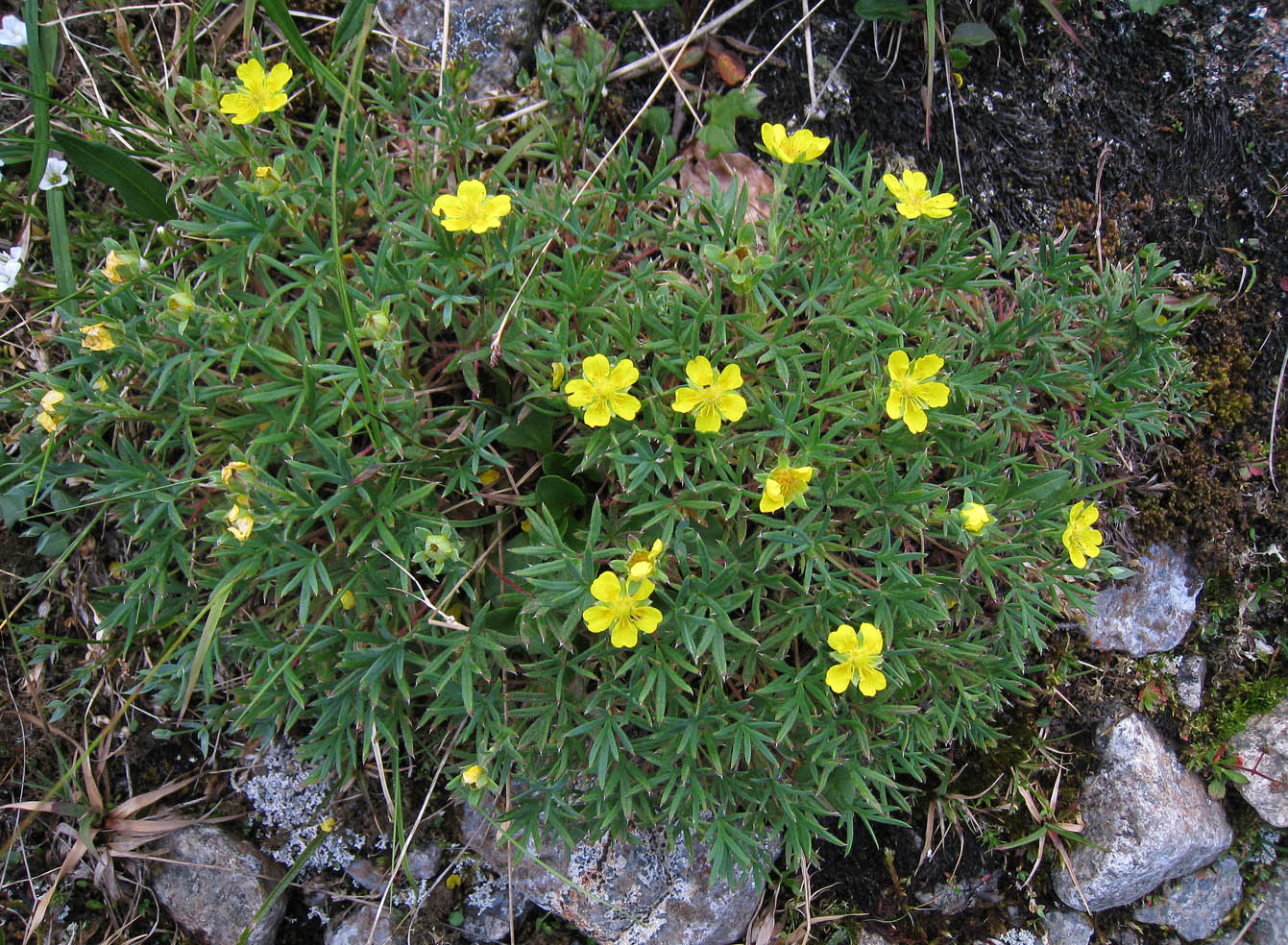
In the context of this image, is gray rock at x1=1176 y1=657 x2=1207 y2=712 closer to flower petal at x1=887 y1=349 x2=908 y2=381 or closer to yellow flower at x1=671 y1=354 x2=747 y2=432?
flower petal at x1=887 y1=349 x2=908 y2=381

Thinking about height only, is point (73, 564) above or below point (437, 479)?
below

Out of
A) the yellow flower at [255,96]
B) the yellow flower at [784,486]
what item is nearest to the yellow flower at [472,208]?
the yellow flower at [255,96]

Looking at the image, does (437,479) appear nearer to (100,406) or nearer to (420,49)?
(100,406)

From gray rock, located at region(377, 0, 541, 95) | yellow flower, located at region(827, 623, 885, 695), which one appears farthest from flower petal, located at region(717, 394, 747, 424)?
gray rock, located at region(377, 0, 541, 95)

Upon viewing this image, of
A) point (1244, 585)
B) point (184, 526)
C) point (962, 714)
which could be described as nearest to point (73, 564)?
point (184, 526)

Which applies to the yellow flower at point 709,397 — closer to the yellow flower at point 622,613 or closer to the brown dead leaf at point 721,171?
the yellow flower at point 622,613

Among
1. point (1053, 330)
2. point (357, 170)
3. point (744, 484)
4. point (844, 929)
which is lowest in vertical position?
point (844, 929)
